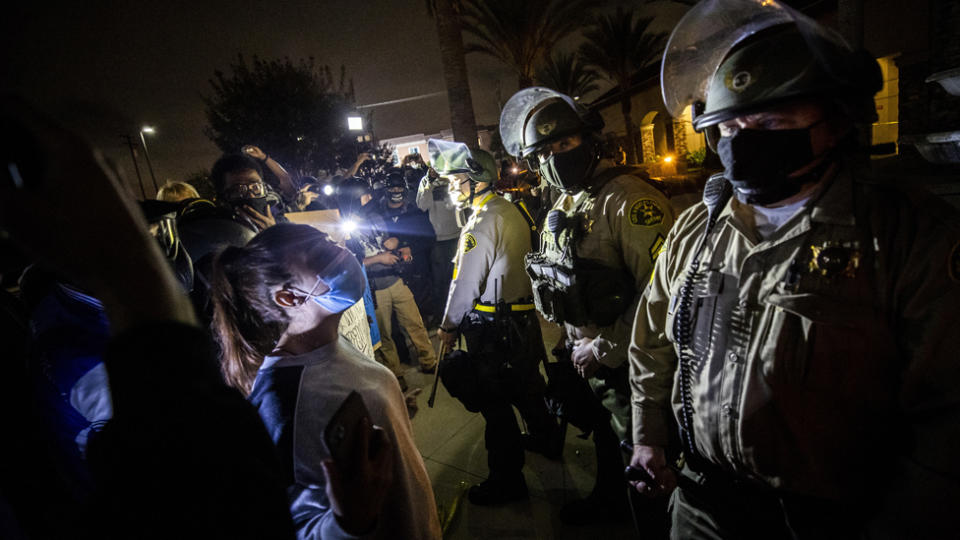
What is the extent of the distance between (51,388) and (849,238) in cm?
290

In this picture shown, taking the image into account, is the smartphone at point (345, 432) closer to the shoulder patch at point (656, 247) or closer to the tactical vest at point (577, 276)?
the tactical vest at point (577, 276)

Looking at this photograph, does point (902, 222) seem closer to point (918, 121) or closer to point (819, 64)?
point (819, 64)

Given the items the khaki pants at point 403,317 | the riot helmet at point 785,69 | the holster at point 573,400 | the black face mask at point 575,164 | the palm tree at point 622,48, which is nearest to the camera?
the riot helmet at point 785,69

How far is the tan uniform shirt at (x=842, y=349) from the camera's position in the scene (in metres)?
1.05

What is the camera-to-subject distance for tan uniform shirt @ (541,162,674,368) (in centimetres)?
232

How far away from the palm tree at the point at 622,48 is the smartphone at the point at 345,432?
2691cm

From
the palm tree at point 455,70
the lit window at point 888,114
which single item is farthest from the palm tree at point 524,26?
the lit window at point 888,114

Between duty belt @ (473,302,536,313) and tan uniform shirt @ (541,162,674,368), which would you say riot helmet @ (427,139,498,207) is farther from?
tan uniform shirt @ (541,162,674,368)

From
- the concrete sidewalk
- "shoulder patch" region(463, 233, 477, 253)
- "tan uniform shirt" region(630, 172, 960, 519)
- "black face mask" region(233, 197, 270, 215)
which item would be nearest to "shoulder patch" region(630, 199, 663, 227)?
"tan uniform shirt" region(630, 172, 960, 519)

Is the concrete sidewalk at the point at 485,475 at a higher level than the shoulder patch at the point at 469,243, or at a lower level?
lower

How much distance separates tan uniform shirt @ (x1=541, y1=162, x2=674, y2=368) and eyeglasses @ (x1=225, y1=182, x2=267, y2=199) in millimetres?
2664

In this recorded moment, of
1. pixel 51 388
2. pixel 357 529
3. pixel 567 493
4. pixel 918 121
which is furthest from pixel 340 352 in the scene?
pixel 918 121

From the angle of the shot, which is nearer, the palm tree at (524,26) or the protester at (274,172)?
the protester at (274,172)

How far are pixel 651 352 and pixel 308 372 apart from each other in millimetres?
1470
